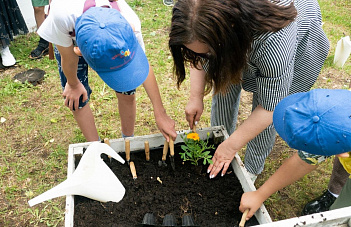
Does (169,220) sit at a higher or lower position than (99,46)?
lower

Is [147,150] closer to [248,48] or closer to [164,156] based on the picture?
[164,156]

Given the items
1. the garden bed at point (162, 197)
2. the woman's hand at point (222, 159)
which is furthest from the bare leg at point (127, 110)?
the woman's hand at point (222, 159)

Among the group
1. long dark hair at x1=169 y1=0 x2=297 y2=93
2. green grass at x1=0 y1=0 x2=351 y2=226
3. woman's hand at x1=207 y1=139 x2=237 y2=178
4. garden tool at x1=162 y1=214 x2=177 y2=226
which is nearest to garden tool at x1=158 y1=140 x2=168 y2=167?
woman's hand at x1=207 y1=139 x2=237 y2=178

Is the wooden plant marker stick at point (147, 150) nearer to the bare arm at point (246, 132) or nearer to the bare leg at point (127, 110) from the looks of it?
the bare arm at point (246, 132)

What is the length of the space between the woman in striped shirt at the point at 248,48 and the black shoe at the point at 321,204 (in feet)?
2.32

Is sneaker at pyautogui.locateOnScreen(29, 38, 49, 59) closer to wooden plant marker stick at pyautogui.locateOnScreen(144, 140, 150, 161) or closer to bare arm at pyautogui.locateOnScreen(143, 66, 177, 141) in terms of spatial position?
bare arm at pyautogui.locateOnScreen(143, 66, 177, 141)

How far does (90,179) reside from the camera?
1397 mm


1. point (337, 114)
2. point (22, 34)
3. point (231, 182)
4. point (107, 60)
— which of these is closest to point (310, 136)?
point (337, 114)

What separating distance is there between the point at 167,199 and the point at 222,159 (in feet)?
1.19

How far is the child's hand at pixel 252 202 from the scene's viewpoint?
1.42 m

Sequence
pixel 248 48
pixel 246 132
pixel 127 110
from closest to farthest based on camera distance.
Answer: pixel 248 48 < pixel 246 132 < pixel 127 110

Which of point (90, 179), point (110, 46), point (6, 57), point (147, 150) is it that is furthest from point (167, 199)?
point (6, 57)

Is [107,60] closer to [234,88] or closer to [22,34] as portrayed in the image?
[234,88]

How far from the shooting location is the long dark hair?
3.83 ft
